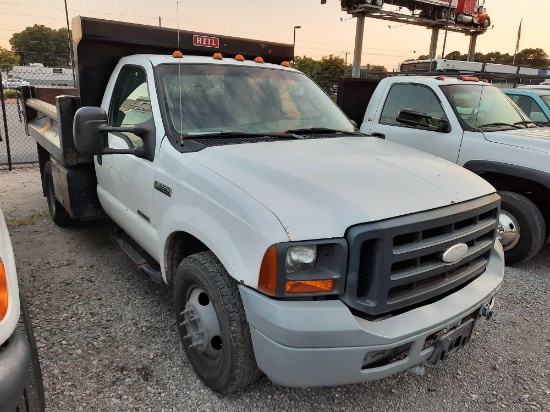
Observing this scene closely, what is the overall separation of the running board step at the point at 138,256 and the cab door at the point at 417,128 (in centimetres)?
291

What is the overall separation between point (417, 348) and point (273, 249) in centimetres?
91

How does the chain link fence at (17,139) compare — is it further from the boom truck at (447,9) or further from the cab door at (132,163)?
the boom truck at (447,9)

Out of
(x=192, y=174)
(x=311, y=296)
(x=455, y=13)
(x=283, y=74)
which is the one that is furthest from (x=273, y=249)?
(x=455, y=13)

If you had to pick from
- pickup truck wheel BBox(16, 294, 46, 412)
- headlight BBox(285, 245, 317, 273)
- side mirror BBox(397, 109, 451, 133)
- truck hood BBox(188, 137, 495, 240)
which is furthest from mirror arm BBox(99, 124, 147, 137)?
side mirror BBox(397, 109, 451, 133)

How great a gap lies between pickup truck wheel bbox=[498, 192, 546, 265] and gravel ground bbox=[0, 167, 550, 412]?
316 mm

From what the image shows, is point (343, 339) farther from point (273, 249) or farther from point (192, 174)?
point (192, 174)

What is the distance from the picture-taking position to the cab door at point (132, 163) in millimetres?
3168

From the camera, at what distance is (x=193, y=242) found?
2910 millimetres

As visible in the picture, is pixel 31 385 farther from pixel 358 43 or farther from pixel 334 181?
pixel 358 43

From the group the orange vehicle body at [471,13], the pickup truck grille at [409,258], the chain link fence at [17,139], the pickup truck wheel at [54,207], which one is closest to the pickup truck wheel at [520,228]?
the pickup truck grille at [409,258]

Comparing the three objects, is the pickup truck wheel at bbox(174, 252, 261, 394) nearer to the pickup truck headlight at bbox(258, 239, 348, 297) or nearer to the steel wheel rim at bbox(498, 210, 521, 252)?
the pickup truck headlight at bbox(258, 239, 348, 297)

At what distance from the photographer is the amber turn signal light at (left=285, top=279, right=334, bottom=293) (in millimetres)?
2029

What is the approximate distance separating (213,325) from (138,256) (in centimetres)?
142

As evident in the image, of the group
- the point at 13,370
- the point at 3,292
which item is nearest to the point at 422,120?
the point at 3,292
